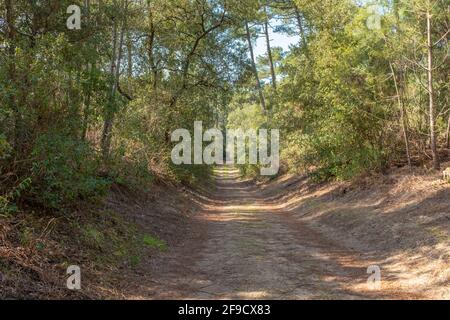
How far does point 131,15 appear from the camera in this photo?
1576 centimetres

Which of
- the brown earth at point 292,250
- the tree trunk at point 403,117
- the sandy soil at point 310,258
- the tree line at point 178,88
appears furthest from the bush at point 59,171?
the tree trunk at point 403,117

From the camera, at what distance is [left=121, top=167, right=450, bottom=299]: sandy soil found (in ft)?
23.1

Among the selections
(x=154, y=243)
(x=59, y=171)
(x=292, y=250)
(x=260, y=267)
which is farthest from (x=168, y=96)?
(x=260, y=267)

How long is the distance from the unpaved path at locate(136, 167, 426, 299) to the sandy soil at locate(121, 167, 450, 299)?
16 mm

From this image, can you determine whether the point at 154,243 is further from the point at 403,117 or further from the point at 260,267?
Result: the point at 403,117

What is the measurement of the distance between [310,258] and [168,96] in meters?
13.1

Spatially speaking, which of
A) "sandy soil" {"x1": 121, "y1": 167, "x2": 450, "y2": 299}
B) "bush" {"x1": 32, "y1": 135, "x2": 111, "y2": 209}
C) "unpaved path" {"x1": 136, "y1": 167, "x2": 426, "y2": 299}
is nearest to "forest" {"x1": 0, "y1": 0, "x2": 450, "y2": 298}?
"bush" {"x1": 32, "y1": 135, "x2": 111, "y2": 209}

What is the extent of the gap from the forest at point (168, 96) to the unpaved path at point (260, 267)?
1461 mm

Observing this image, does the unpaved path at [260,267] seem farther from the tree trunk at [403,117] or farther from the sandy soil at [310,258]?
the tree trunk at [403,117]

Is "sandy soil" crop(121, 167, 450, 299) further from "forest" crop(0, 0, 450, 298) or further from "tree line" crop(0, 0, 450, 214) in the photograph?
"tree line" crop(0, 0, 450, 214)

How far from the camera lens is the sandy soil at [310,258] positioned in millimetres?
7051

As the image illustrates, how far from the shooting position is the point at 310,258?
947 centimetres
